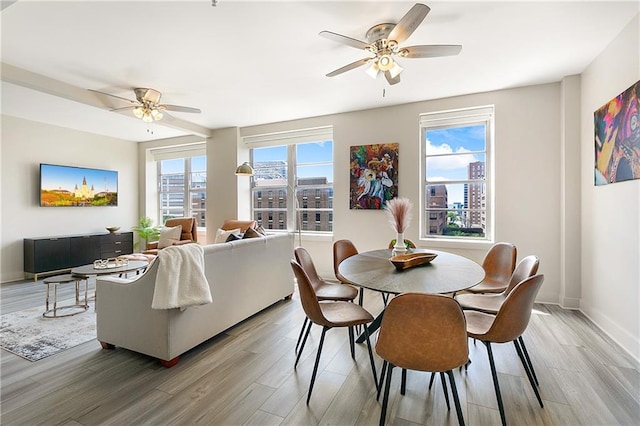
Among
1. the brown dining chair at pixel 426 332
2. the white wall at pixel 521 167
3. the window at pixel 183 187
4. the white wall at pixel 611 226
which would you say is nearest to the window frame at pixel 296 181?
the white wall at pixel 521 167

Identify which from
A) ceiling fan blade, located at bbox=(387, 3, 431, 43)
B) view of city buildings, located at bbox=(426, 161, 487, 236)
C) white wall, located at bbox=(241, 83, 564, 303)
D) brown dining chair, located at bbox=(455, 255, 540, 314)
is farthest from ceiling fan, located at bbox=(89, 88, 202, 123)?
brown dining chair, located at bbox=(455, 255, 540, 314)

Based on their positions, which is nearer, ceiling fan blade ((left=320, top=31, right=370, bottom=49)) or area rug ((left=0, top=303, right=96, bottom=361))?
ceiling fan blade ((left=320, top=31, right=370, bottom=49))

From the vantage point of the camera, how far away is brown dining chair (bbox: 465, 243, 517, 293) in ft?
8.28

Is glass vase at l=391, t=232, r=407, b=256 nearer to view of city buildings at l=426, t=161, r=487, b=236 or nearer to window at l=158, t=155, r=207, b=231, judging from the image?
view of city buildings at l=426, t=161, r=487, b=236

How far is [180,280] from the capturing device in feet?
6.90

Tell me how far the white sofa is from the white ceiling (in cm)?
187

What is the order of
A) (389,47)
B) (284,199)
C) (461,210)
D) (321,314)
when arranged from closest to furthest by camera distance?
(321,314)
(389,47)
(461,210)
(284,199)

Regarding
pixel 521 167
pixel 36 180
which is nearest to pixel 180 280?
pixel 521 167

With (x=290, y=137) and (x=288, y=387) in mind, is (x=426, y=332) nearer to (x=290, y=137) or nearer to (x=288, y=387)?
(x=288, y=387)

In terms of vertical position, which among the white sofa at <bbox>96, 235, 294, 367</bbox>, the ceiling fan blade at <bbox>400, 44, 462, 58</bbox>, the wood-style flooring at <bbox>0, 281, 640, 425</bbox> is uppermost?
the ceiling fan blade at <bbox>400, 44, 462, 58</bbox>

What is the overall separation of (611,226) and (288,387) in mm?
3164

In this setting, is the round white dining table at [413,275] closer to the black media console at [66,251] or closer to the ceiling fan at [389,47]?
the ceiling fan at [389,47]

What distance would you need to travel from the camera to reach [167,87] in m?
3.62

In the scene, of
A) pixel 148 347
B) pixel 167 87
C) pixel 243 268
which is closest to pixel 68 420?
pixel 148 347
